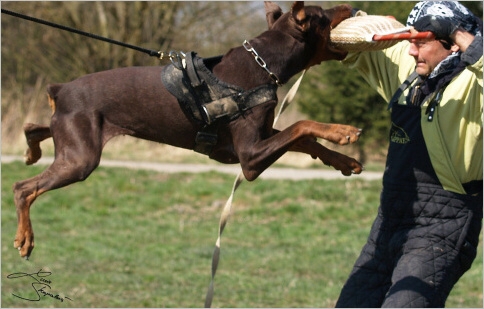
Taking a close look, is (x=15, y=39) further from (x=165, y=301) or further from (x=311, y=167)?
(x=165, y=301)

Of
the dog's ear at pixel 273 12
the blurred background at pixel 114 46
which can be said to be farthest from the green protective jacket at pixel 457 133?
the blurred background at pixel 114 46

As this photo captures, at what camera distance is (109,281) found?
7707 millimetres

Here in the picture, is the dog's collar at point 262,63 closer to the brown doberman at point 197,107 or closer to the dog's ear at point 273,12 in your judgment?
the brown doberman at point 197,107

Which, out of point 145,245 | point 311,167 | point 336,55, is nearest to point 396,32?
point 336,55

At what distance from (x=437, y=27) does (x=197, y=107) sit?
121 cm

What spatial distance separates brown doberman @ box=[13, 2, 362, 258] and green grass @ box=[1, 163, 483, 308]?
2.96 m

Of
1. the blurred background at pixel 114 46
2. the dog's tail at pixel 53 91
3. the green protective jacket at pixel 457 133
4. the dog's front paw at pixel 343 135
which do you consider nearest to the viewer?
the dog's front paw at pixel 343 135

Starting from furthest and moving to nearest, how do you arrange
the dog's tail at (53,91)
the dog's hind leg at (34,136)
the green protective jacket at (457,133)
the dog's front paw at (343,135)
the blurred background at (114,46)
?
the blurred background at (114,46)
the dog's hind leg at (34,136)
the dog's tail at (53,91)
the green protective jacket at (457,133)
the dog's front paw at (343,135)

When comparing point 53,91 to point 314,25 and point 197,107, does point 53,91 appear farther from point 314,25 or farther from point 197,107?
point 314,25

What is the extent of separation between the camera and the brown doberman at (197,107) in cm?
415

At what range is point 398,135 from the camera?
170 inches

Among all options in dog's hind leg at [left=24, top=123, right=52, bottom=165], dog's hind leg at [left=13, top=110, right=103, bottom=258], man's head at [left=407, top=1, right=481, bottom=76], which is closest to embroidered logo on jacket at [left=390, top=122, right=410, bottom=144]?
man's head at [left=407, top=1, right=481, bottom=76]

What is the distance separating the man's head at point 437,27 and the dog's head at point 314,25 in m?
0.38

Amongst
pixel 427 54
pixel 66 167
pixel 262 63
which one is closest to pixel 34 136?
pixel 66 167
